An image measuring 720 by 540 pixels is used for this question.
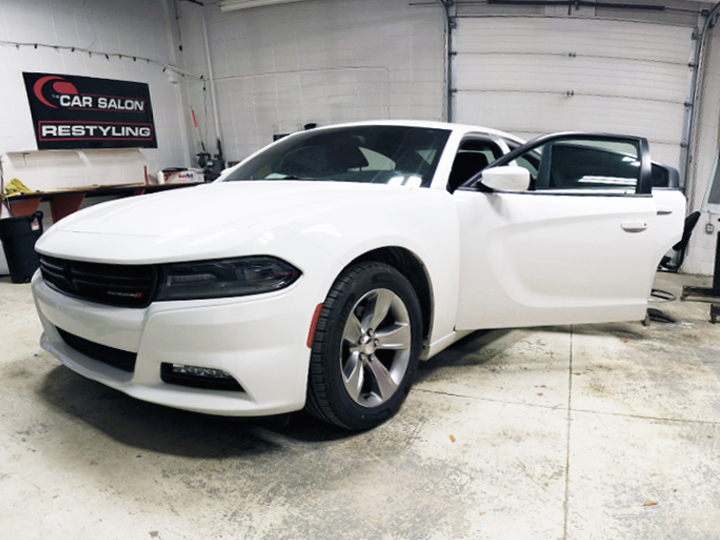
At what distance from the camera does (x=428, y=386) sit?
2244 mm

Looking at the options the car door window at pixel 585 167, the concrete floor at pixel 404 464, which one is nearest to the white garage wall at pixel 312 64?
the car door window at pixel 585 167

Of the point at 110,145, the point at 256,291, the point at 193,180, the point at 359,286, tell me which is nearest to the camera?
the point at 256,291

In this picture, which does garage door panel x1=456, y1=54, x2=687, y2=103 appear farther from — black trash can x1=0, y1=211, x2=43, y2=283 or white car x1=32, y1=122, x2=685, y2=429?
black trash can x1=0, y1=211, x2=43, y2=283

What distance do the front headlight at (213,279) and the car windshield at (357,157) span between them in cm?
86

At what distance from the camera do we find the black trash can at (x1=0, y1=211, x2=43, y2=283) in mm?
4836

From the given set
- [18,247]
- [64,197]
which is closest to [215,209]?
[18,247]

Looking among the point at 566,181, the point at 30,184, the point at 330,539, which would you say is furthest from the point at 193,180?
the point at 330,539

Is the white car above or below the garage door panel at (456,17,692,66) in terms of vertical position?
below

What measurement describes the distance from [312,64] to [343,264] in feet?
19.5

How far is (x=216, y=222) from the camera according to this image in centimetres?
155

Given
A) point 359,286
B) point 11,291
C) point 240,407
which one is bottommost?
point 11,291

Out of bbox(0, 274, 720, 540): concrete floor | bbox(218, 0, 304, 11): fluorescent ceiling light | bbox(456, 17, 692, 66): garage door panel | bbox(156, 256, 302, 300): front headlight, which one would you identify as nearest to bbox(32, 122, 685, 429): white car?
bbox(156, 256, 302, 300): front headlight

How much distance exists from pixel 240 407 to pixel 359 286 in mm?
562

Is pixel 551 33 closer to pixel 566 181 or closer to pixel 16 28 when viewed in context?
pixel 566 181
